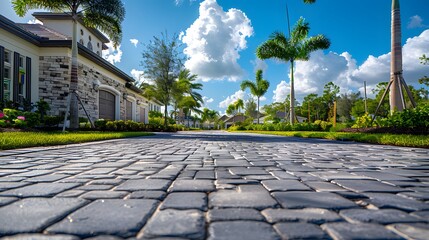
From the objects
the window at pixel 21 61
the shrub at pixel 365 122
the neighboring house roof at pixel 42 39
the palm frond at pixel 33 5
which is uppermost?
the palm frond at pixel 33 5

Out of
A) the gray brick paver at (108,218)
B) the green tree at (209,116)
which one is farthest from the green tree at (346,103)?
the gray brick paver at (108,218)

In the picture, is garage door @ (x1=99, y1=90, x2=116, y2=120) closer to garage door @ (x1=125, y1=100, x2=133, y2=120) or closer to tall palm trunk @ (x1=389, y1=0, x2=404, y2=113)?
garage door @ (x1=125, y1=100, x2=133, y2=120)

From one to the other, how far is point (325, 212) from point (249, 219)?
48 centimetres

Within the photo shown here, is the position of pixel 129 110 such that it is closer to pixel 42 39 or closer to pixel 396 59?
pixel 42 39

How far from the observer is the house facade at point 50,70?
11.4m

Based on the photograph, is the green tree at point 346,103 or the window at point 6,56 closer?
the window at point 6,56

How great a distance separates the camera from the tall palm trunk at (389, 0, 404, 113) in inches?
375

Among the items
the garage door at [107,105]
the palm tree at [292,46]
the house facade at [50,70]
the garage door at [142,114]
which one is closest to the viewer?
the house facade at [50,70]

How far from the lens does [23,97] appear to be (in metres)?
12.1

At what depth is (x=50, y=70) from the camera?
13.3 meters

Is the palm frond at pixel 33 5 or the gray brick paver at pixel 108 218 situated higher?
the palm frond at pixel 33 5

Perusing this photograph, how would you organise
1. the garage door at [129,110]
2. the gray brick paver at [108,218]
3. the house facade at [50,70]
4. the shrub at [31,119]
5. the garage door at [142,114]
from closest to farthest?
the gray brick paver at [108,218]
the shrub at [31,119]
the house facade at [50,70]
the garage door at [129,110]
the garage door at [142,114]

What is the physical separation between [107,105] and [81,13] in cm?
720

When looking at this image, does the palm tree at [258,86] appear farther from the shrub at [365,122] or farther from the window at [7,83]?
the window at [7,83]
